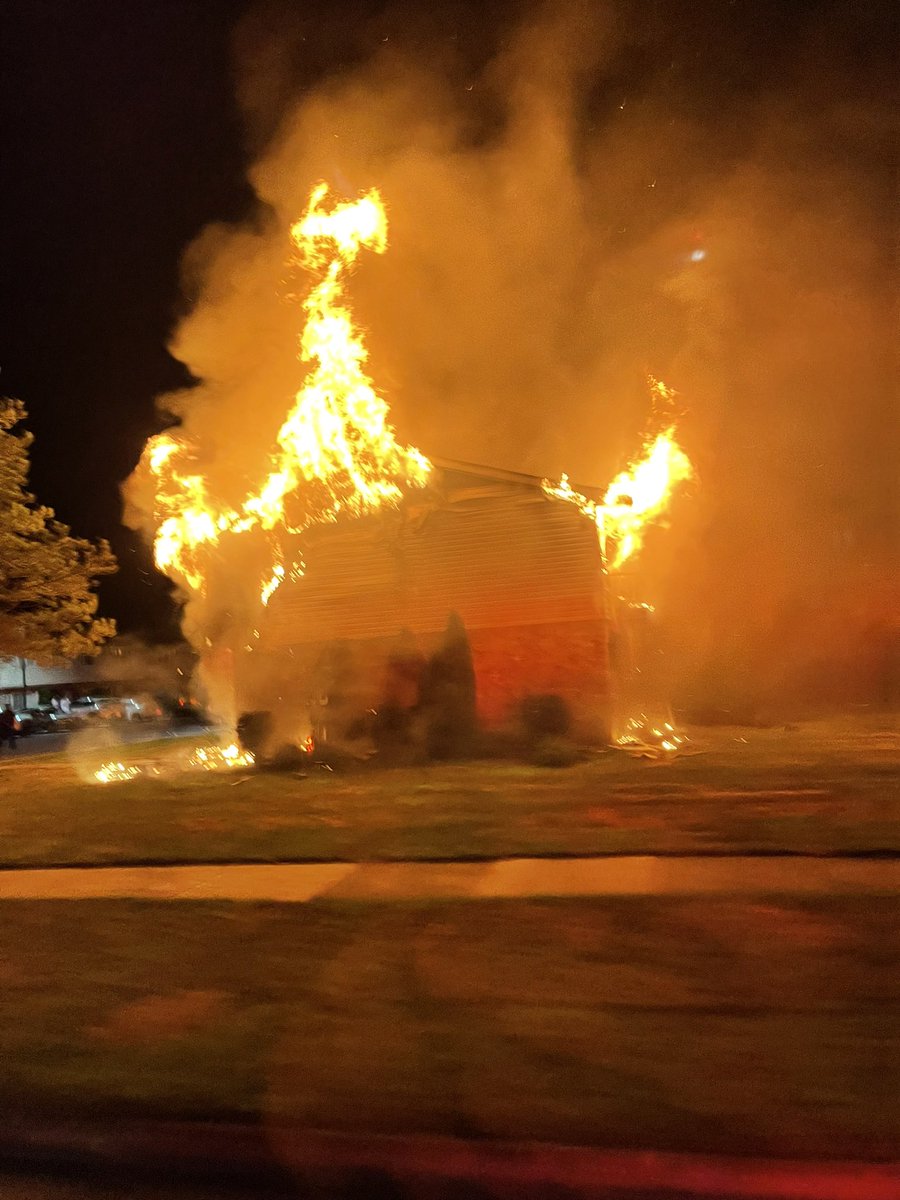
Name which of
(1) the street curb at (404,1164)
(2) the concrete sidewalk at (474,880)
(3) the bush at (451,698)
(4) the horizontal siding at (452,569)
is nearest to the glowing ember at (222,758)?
(4) the horizontal siding at (452,569)

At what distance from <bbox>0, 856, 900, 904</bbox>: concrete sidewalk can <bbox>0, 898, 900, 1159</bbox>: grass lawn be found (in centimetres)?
36

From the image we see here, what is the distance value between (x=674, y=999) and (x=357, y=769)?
354 inches

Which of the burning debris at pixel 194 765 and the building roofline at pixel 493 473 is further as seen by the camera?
the building roofline at pixel 493 473

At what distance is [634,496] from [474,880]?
397 inches

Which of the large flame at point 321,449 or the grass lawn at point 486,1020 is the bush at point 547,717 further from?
the grass lawn at point 486,1020

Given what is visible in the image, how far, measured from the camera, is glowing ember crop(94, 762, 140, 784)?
14978mm

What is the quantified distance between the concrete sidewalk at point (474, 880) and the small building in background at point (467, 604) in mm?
6863

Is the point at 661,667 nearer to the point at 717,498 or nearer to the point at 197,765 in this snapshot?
the point at 717,498

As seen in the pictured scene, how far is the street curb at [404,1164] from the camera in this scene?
142 inches

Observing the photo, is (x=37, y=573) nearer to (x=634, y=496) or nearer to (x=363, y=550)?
(x=363, y=550)

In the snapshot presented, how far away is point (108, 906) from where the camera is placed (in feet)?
24.4

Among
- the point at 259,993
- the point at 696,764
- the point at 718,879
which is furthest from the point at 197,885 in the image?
the point at 696,764

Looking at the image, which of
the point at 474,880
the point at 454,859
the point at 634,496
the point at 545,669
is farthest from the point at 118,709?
the point at 474,880

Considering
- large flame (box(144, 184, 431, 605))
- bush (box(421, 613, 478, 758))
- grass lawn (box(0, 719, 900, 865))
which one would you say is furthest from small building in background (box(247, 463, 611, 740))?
grass lawn (box(0, 719, 900, 865))
